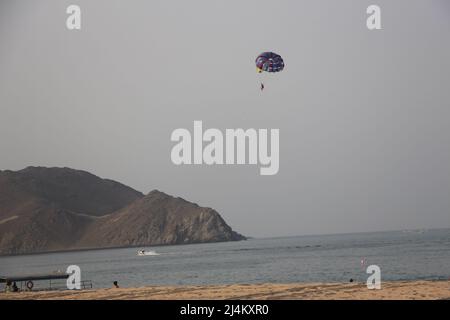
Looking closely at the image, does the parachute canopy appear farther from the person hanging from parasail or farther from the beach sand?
the beach sand

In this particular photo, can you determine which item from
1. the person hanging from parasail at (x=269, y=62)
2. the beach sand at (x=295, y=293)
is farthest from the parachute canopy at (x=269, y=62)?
the beach sand at (x=295, y=293)

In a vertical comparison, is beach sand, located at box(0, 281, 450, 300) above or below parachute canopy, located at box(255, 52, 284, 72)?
below

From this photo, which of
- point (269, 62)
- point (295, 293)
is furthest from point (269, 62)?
point (295, 293)

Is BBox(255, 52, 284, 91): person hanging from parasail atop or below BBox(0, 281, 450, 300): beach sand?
atop

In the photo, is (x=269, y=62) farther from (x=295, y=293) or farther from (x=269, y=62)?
(x=295, y=293)

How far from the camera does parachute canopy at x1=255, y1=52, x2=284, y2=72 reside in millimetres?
50219

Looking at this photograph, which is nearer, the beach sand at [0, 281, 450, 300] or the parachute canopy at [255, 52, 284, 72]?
the beach sand at [0, 281, 450, 300]

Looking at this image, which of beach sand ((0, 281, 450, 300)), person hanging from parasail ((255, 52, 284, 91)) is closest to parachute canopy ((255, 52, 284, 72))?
person hanging from parasail ((255, 52, 284, 91))
